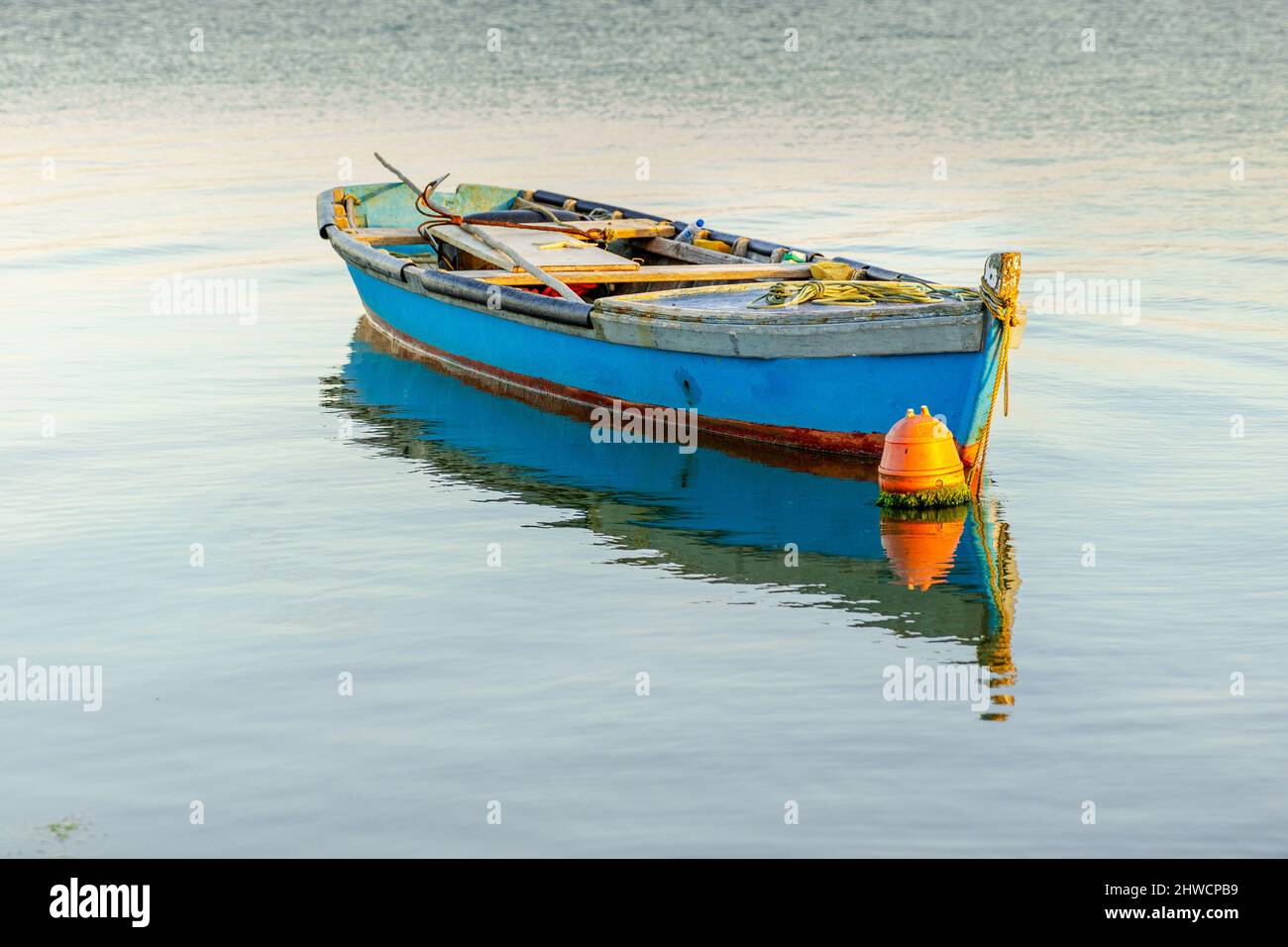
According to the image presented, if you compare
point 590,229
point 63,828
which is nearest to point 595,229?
point 590,229

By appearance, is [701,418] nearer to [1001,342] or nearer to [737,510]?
[737,510]

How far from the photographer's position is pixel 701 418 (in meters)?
13.9

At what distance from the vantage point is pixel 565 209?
20109 mm

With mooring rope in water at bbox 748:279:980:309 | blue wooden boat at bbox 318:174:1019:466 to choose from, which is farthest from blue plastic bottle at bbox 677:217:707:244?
mooring rope in water at bbox 748:279:980:309

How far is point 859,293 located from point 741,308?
35.3 inches

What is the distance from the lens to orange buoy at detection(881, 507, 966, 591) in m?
11.1

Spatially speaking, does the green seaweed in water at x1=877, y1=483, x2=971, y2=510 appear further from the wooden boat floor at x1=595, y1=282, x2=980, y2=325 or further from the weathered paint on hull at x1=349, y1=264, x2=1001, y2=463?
the wooden boat floor at x1=595, y1=282, x2=980, y2=325

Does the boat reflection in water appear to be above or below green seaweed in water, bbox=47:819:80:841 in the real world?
above

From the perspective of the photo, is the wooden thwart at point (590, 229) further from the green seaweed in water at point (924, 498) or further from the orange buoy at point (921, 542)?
the orange buoy at point (921, 542)

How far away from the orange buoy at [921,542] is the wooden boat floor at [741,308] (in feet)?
4.37

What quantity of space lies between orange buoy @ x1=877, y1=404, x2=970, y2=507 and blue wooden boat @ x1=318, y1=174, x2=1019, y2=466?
14.5 inches

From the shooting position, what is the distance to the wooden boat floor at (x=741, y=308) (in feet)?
→ 39.8
